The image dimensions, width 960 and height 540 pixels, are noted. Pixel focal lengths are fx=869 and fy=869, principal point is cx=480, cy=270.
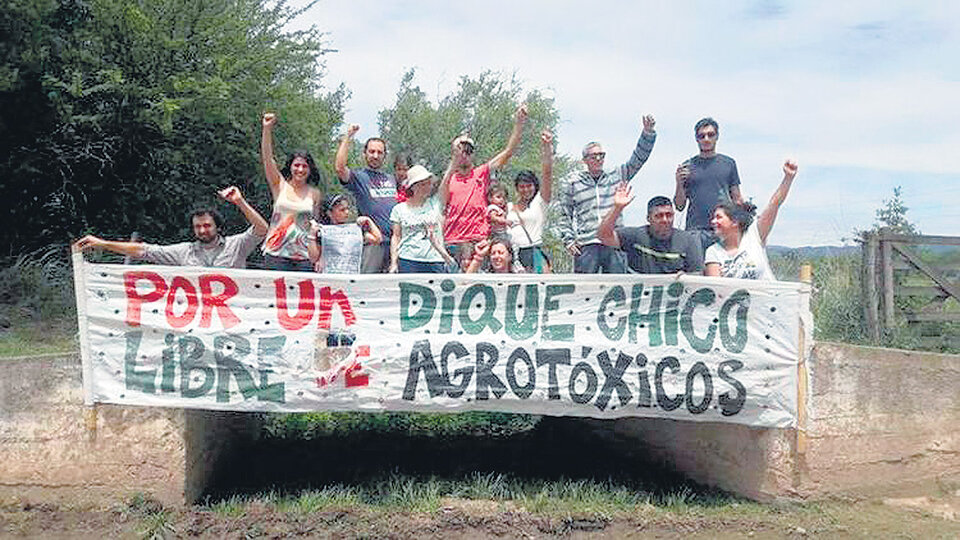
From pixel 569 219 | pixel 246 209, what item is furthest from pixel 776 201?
pixel 246 209

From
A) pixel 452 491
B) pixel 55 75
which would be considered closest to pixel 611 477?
pixel 452 491

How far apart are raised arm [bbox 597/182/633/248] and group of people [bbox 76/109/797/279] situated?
1cm

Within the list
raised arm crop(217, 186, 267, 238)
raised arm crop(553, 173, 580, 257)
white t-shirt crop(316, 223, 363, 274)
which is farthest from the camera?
raised arm crop(553, 173, 580, 257)

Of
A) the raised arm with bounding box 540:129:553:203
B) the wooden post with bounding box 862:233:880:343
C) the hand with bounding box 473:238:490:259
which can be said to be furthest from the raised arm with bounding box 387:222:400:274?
the wooden post with bounding box 862:233:880:343

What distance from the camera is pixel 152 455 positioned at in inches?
232

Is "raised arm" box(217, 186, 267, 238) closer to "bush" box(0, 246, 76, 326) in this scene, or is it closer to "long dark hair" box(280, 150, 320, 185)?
"long dark hair" box(280, 150, 320, 185)

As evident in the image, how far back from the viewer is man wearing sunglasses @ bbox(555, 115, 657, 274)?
22.3 ft

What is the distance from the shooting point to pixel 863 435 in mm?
6316

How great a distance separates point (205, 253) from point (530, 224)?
2.48 metres

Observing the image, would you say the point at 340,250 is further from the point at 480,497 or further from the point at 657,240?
the point at 657,240

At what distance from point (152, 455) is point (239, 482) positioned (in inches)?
46.5

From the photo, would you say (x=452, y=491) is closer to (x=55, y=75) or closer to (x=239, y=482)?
(x=239, y=482)

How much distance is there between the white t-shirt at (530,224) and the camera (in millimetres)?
6852

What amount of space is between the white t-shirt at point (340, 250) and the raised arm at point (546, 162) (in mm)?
1523
